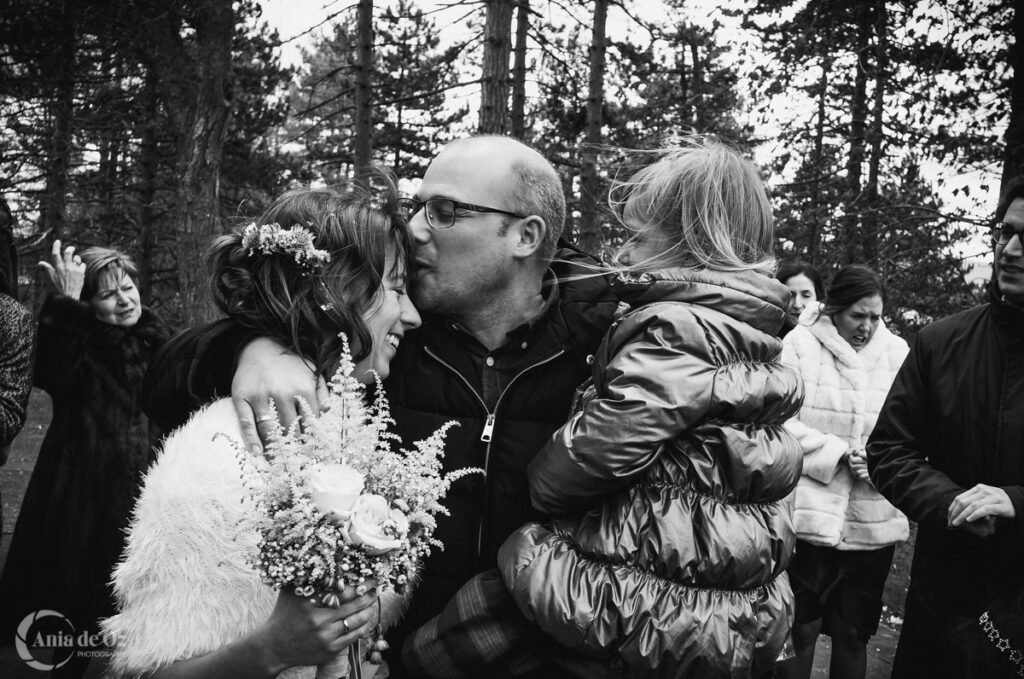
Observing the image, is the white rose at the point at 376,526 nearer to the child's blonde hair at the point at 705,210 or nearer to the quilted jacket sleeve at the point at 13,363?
the child's blonde hair at the point at 705,210

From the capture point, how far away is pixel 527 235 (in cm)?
286

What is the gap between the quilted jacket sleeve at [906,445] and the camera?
327 centimetres

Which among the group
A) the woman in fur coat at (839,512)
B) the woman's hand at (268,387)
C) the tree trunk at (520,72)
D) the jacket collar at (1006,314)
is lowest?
the woman in fur coat at (839,512)

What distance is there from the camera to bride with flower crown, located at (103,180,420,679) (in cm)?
194

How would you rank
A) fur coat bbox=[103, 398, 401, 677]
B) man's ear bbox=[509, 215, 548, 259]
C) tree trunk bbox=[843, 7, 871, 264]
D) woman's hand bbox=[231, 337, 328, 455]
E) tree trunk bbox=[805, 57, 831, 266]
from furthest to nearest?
1. tree trunk bbox=[805, 57, 831, 266]
2. tree trunk bbox=[843, 7, 871, 264]
3. man's ear bbox=[509, 215, 548, 259]
4. woman's hand bbox=[231, 337, 328, 455]
5. fur coat bbox=[103, 398, 401, 677]

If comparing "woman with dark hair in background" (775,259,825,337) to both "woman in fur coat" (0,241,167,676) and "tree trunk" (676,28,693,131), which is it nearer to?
"woman in fur coat" (0,241,167,676)

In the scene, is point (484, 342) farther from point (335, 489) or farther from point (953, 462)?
point (953, 462)

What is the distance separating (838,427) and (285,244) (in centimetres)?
382

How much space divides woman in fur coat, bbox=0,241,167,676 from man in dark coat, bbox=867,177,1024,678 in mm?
4440

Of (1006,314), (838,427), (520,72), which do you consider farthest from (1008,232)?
(520,72)

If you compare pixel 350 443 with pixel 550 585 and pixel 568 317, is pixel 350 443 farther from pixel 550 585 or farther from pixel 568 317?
pixel 568 317

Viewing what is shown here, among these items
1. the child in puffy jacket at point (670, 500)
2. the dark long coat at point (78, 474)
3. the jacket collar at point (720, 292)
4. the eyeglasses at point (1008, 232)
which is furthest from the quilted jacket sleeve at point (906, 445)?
the dark long coat at point (78, 474)

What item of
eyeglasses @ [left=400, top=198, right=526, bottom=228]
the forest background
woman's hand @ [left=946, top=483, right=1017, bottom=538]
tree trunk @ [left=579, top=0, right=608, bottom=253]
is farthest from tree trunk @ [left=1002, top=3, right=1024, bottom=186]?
tree trunk @ [left=579, top=0, right=608, bottom=253]

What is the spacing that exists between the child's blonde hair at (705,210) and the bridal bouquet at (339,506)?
1.05m
